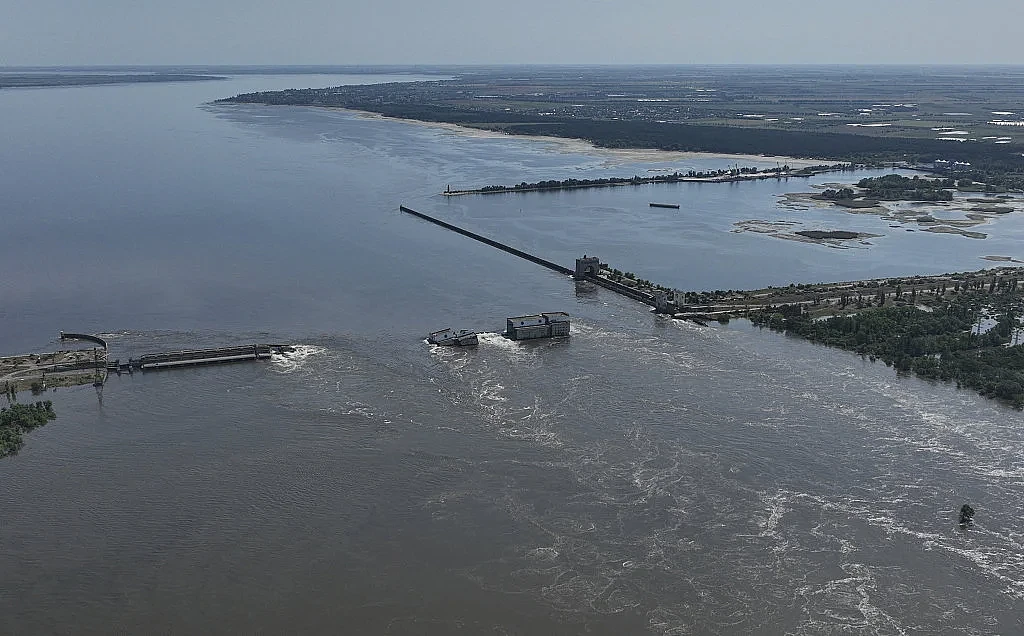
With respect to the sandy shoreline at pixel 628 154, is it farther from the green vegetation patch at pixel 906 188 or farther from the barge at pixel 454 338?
the barge at pixel 454 338

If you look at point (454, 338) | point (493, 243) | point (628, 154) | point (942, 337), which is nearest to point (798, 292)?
point (942, 337)

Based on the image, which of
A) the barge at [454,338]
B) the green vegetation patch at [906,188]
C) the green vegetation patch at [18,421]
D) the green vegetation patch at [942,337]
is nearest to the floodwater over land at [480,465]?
the green vegetation patch at [18,421]

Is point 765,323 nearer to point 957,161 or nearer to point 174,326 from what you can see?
point 174,326

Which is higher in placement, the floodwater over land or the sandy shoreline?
the sandy shoreline

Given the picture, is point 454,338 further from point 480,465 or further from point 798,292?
point 798,292

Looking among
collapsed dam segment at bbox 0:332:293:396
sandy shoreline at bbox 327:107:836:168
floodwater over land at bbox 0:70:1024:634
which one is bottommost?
floodwater over land at bbox 0:70:1024:634

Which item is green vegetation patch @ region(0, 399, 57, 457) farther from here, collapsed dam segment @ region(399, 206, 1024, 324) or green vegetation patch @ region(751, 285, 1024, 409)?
green vegetation patch @ region(751, 285, 1024, 409)

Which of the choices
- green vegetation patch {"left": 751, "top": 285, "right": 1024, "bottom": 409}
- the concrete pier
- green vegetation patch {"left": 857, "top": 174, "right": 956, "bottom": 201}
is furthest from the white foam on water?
green vegetation patch {"left": 857, "top": 174, "right": 956, "bottom": 201}

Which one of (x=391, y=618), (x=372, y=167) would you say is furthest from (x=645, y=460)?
(x=372, y=167)
